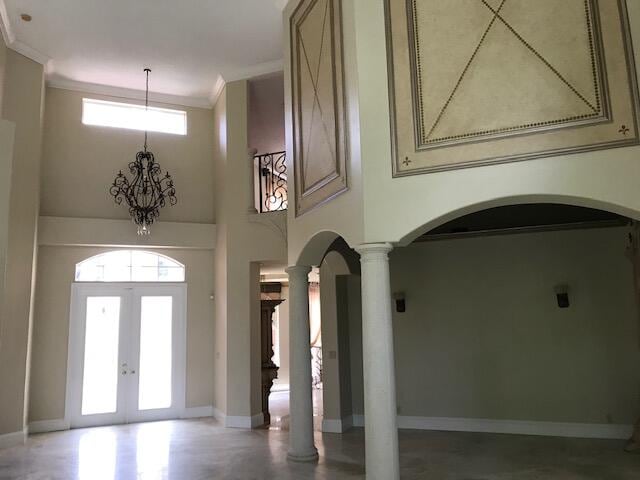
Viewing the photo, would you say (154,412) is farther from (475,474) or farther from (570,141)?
(570,141)

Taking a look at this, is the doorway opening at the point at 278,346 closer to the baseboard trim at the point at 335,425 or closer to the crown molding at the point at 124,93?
the baseboard trim at the point at 335,425

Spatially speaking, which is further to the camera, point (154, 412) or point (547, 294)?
point (154, 412)

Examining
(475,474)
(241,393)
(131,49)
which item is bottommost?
(475,474)

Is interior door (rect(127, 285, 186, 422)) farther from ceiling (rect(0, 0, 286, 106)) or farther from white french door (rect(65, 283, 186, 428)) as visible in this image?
ceiling (rect(0, 0, 286, 106))

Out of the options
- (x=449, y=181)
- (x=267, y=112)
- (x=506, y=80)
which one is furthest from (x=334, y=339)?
(x=267, y=112)

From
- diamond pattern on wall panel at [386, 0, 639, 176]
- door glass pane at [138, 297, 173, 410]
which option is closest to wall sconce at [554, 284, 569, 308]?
diamond pattern on wall panel at [386, 0, 639, 176]

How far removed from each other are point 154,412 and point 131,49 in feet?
19.6

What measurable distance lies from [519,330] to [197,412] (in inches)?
218

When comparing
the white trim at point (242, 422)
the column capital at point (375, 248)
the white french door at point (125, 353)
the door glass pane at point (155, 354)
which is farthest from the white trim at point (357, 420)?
the column capital at point (375, 248)

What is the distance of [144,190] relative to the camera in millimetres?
9492

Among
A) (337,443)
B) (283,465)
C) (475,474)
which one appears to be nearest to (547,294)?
(475,474)

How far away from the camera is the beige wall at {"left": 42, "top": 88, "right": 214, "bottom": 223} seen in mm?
9258

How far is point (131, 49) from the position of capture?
8.49m

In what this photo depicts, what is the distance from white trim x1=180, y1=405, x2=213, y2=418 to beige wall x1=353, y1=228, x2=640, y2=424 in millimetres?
3425
